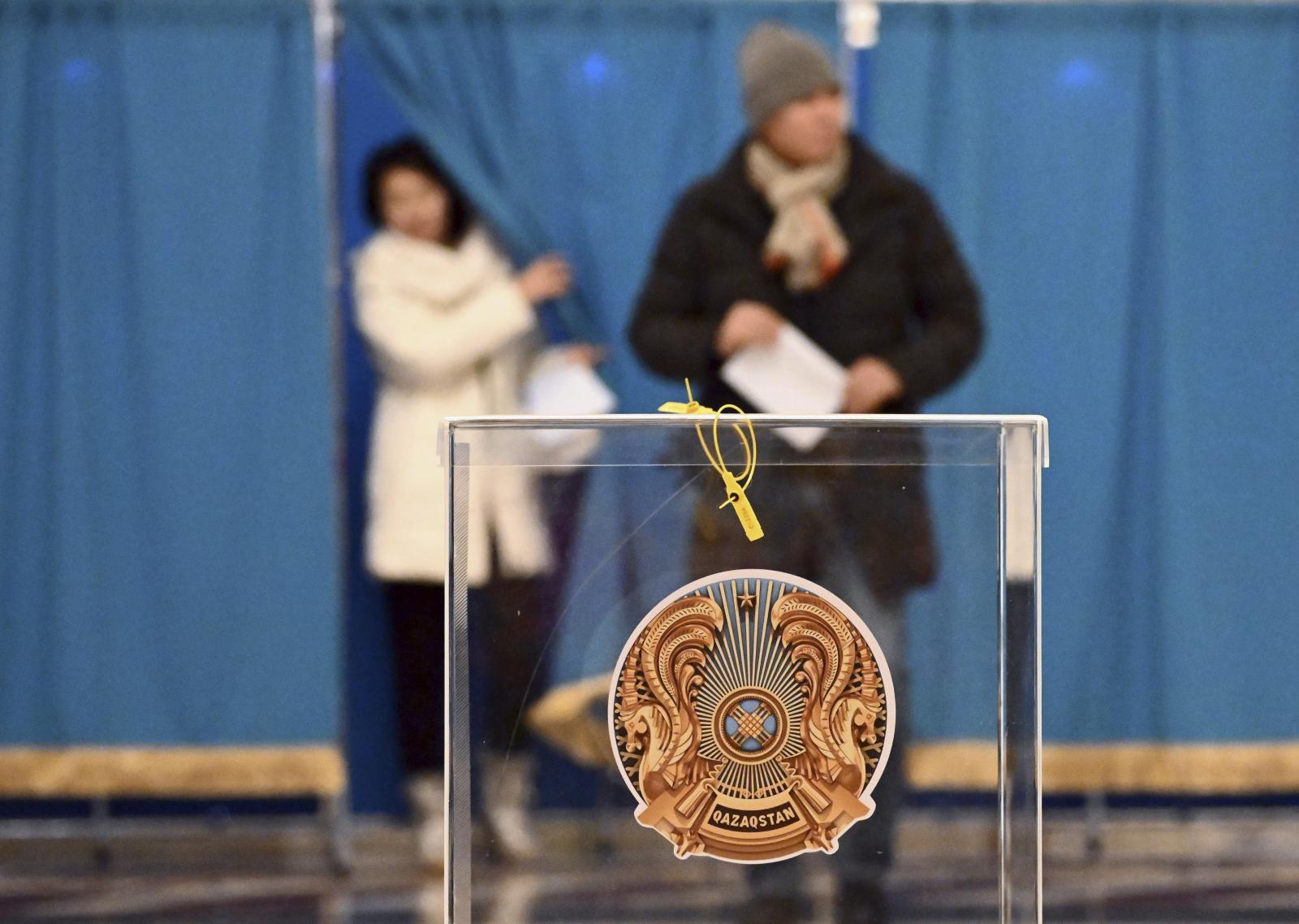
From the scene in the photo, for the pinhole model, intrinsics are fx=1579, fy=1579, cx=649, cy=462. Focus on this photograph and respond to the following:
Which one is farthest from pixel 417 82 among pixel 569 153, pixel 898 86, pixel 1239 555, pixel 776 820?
pixel 776 820

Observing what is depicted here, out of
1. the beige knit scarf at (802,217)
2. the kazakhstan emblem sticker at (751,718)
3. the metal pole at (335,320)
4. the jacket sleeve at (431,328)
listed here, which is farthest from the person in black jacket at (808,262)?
the kazakhstan emblem sticker at (751,718)

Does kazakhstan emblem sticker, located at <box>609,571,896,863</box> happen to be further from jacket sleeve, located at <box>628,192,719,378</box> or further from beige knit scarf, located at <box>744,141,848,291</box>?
beige knit scarf, located at <box>744,141,848,291</box>

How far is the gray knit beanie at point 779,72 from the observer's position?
250cm

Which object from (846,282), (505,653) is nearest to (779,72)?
(846,282)

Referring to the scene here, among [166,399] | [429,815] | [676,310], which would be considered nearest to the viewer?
[676,310]

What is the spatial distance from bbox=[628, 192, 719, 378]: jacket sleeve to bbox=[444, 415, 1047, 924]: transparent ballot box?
0.94 m

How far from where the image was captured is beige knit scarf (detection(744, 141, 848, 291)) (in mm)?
2488

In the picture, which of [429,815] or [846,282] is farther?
[429,815]

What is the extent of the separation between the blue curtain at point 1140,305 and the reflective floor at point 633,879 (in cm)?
22

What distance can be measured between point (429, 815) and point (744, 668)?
5.42 ft

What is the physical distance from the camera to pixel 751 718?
140 centimetres

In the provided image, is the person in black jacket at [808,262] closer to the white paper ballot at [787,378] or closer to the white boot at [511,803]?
the white paper ballot at [787,378]

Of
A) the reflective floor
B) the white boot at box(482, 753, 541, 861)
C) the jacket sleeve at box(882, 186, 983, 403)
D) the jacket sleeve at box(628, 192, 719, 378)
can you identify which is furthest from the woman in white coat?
the white boot at box(482, 753, 541, 861)

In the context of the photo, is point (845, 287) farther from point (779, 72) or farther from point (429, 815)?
point (429, 815)
